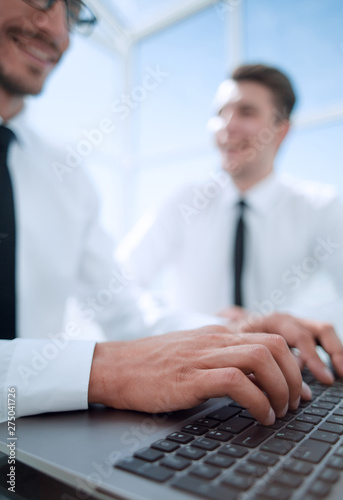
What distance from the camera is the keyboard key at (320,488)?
241 mm

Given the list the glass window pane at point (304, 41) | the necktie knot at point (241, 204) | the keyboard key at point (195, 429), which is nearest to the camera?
the keyboard key at point (195, 429)

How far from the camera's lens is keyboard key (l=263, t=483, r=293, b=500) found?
235 mm

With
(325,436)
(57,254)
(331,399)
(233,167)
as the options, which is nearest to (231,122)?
(233,167)

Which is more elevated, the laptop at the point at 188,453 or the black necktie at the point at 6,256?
the black necktie at the point at 6,256

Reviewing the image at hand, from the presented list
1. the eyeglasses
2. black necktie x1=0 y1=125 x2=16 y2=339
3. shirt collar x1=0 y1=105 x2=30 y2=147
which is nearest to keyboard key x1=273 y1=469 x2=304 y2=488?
black necktie x1=0 y1=125 x2=16 y2=339

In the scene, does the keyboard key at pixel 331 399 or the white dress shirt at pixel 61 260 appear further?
the white dress shirt at pixel 61 260

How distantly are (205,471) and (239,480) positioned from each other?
0.03 metres

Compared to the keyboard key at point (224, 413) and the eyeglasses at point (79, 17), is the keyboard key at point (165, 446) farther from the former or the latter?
the eyeglasses at point (79, 17)

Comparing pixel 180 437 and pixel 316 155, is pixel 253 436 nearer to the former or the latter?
pixel 180 437

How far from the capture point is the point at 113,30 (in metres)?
3.74

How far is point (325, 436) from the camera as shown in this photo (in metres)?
0.34

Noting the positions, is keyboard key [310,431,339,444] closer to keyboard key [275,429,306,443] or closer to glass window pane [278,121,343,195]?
keyboard key [275,429,306,443]

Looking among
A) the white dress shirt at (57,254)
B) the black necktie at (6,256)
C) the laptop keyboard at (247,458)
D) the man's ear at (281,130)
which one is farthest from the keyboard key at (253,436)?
the man's ear at (281,130)

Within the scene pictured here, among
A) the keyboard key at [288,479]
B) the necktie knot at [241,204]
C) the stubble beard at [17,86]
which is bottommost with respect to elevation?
the keyboard key at [288,479]
